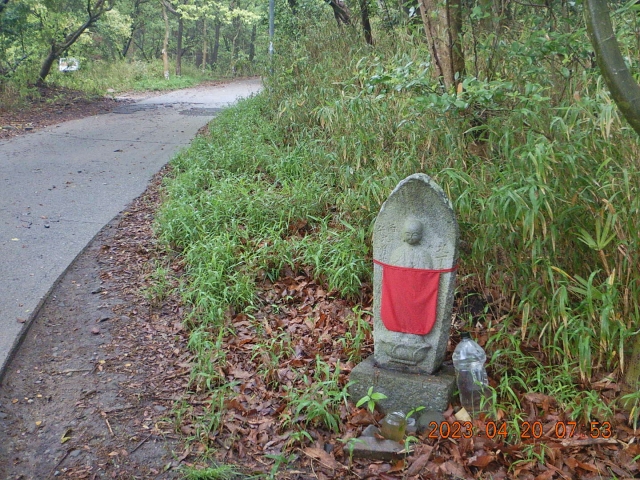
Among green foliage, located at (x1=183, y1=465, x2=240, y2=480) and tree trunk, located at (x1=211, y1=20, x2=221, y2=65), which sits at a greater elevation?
tree trunk, located at (x1=211, y1=20, x2=221, y2=65)

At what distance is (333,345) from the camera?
4461 mm

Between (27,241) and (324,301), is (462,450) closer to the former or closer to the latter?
(324,301)

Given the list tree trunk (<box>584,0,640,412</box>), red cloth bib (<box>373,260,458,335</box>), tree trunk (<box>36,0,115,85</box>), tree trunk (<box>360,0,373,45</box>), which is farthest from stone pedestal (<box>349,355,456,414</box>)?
tree trunk (<box>36,0,115,85</box>)

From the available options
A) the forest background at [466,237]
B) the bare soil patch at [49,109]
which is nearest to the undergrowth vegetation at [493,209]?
the forest background at [466,237]

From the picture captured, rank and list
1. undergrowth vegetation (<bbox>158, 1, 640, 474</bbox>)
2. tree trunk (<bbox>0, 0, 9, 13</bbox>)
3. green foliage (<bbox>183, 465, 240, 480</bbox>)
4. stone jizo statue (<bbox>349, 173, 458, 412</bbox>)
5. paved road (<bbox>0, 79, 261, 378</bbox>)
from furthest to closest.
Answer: tree trunk (<bbox>0, 0, 9, 13</bbox>) < paved road (<bbox>0, 79, 261, 378</bbox>) < stone jizo statue (<bbox>349, 173, 458, 412</bbox>) < undergrowth vegetation (<bbox>158, 1, 640, 474</bbox>) < green foliage (<bbox>183, 465, 240, 480</bbox>)

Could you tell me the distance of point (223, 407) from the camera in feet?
12.4

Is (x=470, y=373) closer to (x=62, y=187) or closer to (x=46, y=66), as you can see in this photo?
(x=62, y=187)

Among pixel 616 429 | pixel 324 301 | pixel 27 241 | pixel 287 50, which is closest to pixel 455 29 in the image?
pixel 324 301

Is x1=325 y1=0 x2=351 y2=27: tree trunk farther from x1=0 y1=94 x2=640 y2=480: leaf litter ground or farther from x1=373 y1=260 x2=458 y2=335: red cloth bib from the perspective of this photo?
x1=373 y1=260 x2=458 y2=335: red cloth bib

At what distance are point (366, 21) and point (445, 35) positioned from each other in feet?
14.9

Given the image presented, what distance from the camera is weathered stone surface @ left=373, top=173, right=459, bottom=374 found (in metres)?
3.61

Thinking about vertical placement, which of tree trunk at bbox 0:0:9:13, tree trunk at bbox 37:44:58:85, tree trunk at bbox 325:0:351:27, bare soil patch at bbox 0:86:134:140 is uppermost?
tree trunk at bbox 0:0:9:13

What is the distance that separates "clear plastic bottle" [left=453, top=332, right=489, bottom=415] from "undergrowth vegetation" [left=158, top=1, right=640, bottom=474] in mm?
138

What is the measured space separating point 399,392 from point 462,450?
57cm
